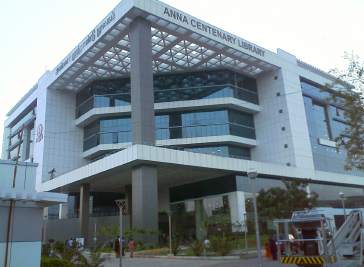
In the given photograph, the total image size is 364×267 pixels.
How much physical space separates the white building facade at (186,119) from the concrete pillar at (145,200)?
160 inches

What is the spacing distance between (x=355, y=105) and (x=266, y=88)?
40111 mm

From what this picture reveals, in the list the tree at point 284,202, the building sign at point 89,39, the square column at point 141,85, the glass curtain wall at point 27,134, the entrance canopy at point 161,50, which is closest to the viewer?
the tree at point 284,202

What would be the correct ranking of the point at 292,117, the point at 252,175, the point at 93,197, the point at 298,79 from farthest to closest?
the point at 93,197
the point at 298,79
the point at 292,117
the point at 252,175

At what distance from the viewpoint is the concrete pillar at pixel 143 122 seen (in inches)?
1491

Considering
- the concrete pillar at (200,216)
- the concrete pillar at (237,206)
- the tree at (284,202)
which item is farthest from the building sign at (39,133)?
the tree at (284,202)

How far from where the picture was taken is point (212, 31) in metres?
48.4

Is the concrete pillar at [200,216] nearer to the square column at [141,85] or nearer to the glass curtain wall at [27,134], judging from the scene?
the square column at [141,85]

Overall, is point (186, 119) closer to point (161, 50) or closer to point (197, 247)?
point (161, 50)

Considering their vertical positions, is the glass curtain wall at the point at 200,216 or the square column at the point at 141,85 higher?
the square column at the point at 141,85

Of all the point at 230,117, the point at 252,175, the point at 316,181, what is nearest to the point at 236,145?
the point at 230,117

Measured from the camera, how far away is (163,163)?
131 feet

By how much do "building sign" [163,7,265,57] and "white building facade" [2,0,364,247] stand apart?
151 mm

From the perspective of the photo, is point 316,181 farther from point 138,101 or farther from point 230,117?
point 138,101

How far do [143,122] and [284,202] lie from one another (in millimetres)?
17548
